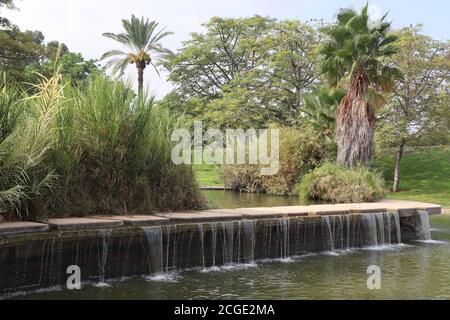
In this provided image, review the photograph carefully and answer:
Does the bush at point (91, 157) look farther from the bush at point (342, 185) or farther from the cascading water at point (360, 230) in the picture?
the bush at point (342, 185)

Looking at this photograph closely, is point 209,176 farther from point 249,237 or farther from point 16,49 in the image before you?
point 249,237

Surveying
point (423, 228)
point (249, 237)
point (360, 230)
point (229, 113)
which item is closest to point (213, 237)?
point (249, 237)

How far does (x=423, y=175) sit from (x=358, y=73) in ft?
51.7

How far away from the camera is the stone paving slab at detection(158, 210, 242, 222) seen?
8469 mm

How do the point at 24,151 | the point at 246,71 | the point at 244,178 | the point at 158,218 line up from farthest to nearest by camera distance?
the point at 246,71
the point at 244,178
the point at 158,218
the point at 24,151

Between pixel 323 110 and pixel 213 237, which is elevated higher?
pixel 323 110

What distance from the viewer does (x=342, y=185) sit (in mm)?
17438

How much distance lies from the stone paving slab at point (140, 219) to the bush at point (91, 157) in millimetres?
459

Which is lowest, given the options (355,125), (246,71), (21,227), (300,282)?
(300,282)

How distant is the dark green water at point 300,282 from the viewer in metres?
6.87

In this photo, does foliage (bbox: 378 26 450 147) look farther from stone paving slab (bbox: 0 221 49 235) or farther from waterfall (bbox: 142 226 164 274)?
stone paving slab (bbox: 0 221 49 235)

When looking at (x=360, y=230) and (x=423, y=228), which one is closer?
(x=360, y=230)

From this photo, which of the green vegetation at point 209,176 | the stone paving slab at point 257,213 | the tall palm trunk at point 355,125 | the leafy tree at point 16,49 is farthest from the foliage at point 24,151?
the green vegetation at point 209,176
